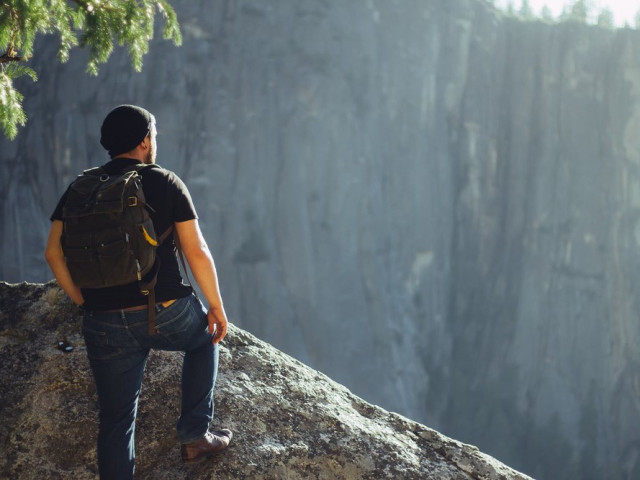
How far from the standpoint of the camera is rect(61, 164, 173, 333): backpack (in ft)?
8.68

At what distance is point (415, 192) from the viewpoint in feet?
110

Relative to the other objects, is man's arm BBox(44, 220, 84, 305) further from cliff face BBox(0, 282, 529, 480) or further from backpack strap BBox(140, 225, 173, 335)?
cliff face BBox(0, 282, 529, 480)

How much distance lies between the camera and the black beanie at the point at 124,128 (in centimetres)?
282

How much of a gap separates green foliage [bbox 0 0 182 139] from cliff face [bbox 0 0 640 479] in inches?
890

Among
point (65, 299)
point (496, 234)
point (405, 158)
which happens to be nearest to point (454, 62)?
point (405, 158)

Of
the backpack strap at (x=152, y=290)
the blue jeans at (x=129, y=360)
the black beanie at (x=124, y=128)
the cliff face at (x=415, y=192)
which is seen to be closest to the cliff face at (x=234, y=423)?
the blue jeans at (x=129, y=360)

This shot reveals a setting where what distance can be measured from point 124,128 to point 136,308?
68 centimetres

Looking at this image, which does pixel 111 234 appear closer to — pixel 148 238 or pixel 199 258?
pixel 148 238

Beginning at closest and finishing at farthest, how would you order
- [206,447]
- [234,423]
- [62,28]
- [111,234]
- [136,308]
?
[111,234], [136,308], [206,447], [234,423], [62,28]

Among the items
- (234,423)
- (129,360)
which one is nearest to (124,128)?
(129,360)

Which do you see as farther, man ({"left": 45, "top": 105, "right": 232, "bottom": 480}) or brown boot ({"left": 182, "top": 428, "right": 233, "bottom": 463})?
brown boot ({"left": 182, "top": 428, "right": 233, "bottom": 463})

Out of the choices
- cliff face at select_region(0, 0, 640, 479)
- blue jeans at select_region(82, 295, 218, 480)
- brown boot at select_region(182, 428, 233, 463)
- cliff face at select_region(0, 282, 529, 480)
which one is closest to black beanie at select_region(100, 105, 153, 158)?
blue jeans at select_region(82, 295, 218, 480)

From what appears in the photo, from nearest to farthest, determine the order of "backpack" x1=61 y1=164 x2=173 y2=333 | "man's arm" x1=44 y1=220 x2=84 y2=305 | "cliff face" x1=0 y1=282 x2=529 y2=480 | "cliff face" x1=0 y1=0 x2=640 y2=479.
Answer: "backpack" x1=61 y1=164 x2=173 y2=333 → "man's arm" x1=44 y1=220 x2=84 y2=305 → "cliff face" x1=0 y1=282 x2=529 y2=480 → "cliff face" x1=0 y1=0 x2=640 y2=479

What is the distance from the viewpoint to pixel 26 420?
3.74 metres
